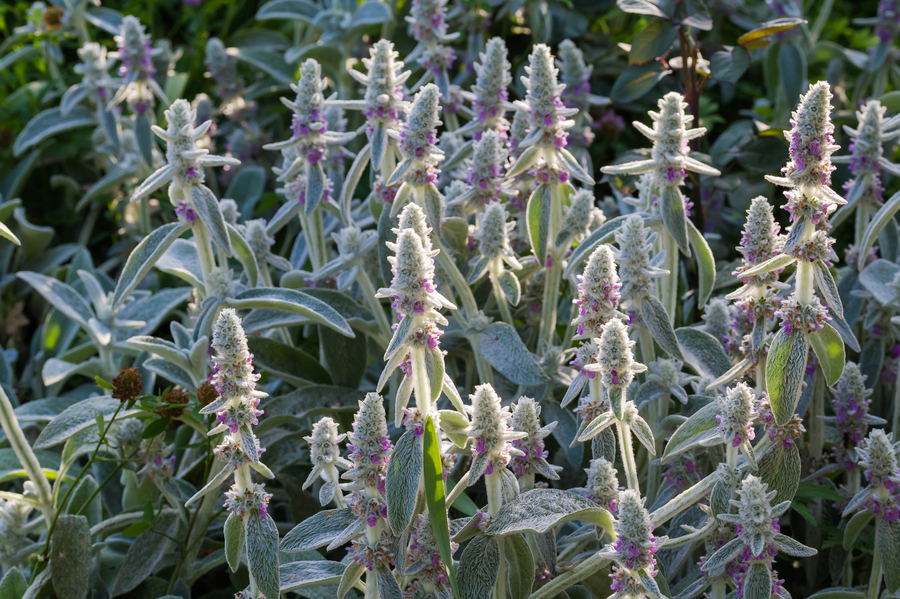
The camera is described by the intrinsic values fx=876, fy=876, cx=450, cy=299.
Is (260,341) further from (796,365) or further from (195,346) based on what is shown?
(796,365)

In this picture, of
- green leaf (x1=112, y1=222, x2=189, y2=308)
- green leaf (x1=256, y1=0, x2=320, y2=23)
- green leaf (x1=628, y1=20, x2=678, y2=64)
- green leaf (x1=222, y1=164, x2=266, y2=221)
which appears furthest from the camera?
green leaf (x1=256, y1=0, x2=320, y2=23)

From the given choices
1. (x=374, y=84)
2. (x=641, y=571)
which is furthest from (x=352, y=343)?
(x=641, y=571)

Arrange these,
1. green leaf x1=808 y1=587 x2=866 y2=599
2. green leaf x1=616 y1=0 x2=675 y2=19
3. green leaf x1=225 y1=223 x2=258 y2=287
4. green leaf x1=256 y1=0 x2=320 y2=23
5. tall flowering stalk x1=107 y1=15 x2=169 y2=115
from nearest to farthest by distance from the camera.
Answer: green leaf x1=808 y1=587 x2=866 y2=599
green leaf x1=225 y1=223 x2=258 y2=287
green leaf x1=616 y1=0 x2=675 y2=19
tall flowering stalk x1=107 y1=15 x2=169 y2=115
green leaf x1=256 y1=0 x2=320 y2=23

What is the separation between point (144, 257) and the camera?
139 centimetres

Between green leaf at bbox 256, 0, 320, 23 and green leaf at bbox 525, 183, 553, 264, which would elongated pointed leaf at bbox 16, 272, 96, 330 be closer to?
green leaf at bbox 525, 183, 553, 264

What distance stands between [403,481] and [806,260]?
22.6 inches

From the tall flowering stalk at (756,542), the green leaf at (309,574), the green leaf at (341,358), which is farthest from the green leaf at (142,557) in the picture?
the tall flowering stalk at (756,542)

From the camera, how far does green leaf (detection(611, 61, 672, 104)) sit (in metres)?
1.95

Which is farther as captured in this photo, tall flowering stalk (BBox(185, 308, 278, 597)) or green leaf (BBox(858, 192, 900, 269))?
green leaf (BBox(858, 192, 900, 269))

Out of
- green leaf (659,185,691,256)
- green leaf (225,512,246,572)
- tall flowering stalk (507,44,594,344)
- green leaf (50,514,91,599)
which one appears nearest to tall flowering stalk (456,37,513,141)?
tall flowering stalk (507,44,594,344)

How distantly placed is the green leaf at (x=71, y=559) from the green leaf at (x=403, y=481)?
0.62 m

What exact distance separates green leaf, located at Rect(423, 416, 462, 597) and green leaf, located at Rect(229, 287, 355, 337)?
348 mm

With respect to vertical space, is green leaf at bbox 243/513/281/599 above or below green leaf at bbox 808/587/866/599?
above

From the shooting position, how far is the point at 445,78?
6.22ft
